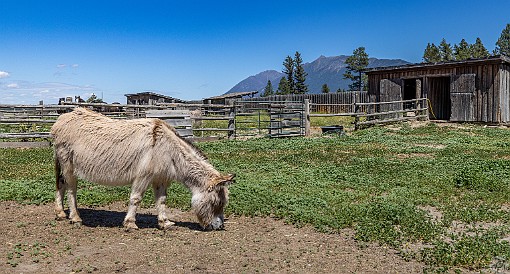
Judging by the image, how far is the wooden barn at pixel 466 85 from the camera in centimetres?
2305

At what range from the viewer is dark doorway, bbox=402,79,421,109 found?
2631 cm

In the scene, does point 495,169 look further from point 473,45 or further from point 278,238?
point 473,45

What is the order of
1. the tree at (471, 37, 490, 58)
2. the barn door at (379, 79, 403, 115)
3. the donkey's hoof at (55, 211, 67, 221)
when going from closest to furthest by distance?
the donkey's hoof at (55, 211, 67, 221)
the barn door at (379, 79, 403, 115)
the tree at (471, 37, 490, 58)

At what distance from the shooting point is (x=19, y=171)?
1091cm

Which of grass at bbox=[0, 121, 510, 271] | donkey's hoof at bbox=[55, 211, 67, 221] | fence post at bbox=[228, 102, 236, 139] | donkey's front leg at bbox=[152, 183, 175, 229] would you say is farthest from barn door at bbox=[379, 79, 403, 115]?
donkey's hoof at bbox=[55, 211, 67, 221]

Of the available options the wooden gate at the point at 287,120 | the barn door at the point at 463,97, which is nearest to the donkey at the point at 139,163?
the wooden gate at the point at 287,120

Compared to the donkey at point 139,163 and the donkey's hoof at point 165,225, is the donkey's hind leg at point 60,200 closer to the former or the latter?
the donkey at point 139,163

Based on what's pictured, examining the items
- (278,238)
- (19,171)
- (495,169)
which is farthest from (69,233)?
(495,169)

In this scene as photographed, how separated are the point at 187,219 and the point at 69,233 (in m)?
1.77

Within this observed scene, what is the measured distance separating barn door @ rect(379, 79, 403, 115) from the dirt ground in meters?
22.0

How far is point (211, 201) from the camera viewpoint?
20.4 ft

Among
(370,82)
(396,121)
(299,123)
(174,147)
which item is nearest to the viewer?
(174,147)

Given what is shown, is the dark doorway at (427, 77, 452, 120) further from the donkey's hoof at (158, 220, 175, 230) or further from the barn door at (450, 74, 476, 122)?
the donkey's hoof at (158, 220, 175, 230)

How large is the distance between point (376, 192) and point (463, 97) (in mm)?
18228
